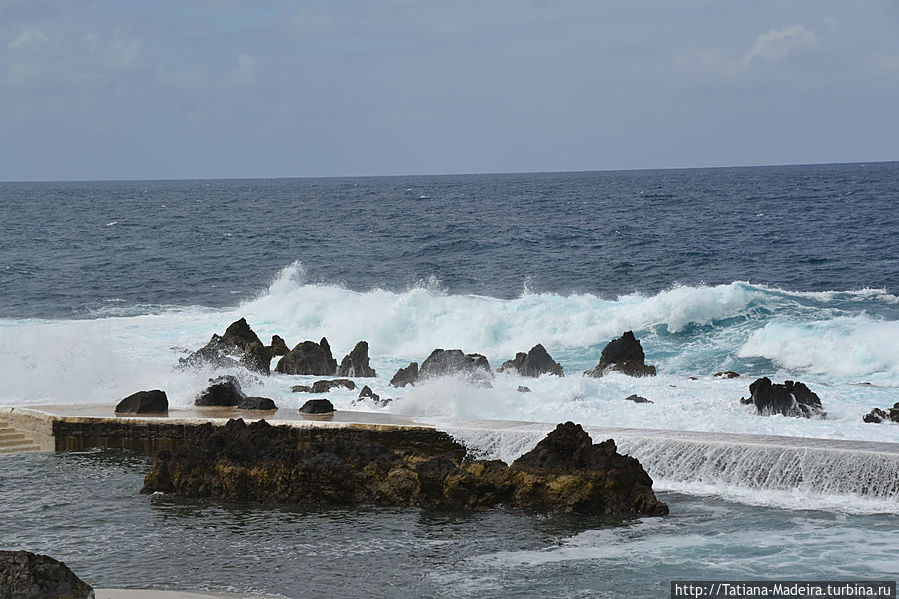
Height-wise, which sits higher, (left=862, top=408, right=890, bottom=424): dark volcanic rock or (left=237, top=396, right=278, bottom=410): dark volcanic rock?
(left=237, top=396, right=278, bottom=410): dark volcanic rock

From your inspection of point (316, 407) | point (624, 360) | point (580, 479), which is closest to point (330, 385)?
point (316, 407)

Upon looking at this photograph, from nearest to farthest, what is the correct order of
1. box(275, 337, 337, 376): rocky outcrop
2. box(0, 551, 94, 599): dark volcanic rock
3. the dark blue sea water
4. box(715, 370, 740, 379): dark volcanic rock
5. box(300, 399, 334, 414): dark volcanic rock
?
box(0, 551, 94, 599): dark volcanic rock
box(300, 399, 334, 414): dark volcanic rock
box(715, 370, 740, 379): dark volcanic rock
box(275, 337, 337, 376): rocky outcrop
the dark blue sea water

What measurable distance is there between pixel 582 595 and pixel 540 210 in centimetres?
6293

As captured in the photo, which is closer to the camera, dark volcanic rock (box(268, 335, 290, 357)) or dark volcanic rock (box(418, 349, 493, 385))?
dark volcanic rock (box(418, 349, 493, 385))

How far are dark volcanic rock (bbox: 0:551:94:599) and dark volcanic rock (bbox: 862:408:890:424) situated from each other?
13.0 metres

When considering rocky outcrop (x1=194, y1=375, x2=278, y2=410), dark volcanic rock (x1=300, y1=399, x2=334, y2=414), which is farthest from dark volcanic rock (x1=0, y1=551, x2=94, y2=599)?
rocky outcrop (x1=194, y1=375, x2=278, y2=410)

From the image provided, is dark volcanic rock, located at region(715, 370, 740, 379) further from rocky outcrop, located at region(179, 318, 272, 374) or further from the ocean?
rocky outcrop, located at region(179, 318, 272, 374)

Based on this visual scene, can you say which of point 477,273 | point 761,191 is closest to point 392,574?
point 477,273

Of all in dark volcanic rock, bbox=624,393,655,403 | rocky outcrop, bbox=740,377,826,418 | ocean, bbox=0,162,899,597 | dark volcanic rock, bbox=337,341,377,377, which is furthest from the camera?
dark volcanic rock, bbox=337,341,377,377

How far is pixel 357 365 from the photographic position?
2431cm

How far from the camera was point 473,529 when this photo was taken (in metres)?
12.4

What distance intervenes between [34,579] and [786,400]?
13131mm

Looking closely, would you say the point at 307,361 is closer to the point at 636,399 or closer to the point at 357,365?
the point at 357,365

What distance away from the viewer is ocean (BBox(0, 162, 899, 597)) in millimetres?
11164
